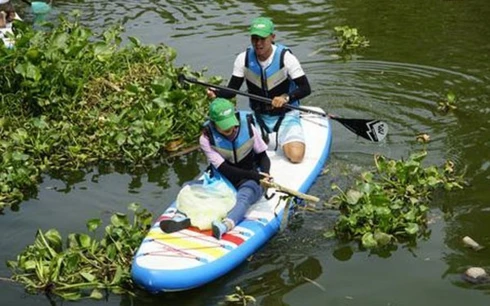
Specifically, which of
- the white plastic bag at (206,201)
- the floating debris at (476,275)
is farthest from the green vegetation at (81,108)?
the floating debris at (476,275)

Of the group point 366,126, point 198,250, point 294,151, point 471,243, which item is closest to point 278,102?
point 294,151

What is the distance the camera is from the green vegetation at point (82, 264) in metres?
5.85

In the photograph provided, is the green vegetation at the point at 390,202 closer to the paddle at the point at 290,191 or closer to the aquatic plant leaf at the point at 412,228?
the aquatic plant leaf at the point at 412,228

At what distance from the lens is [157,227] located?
6184mm

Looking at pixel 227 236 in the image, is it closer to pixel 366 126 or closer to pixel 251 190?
pixel 251 190

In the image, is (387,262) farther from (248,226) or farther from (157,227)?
(157,227)

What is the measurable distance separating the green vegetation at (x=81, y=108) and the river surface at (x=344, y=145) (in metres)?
0.25

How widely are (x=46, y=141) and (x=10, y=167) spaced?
704 millimetres

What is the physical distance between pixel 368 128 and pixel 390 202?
1527 millimetres

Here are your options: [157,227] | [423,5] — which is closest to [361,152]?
[157,227]

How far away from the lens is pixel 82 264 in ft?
20.0

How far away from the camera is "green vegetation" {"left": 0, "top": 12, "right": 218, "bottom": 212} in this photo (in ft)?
26.8

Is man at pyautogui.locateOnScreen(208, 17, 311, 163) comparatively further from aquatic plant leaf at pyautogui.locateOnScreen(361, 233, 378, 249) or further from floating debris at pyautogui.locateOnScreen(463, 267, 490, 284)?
floating debris at pyautogui.locateOnScreen(463, 267, 490, 284)

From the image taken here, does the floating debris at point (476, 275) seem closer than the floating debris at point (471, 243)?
Yes
